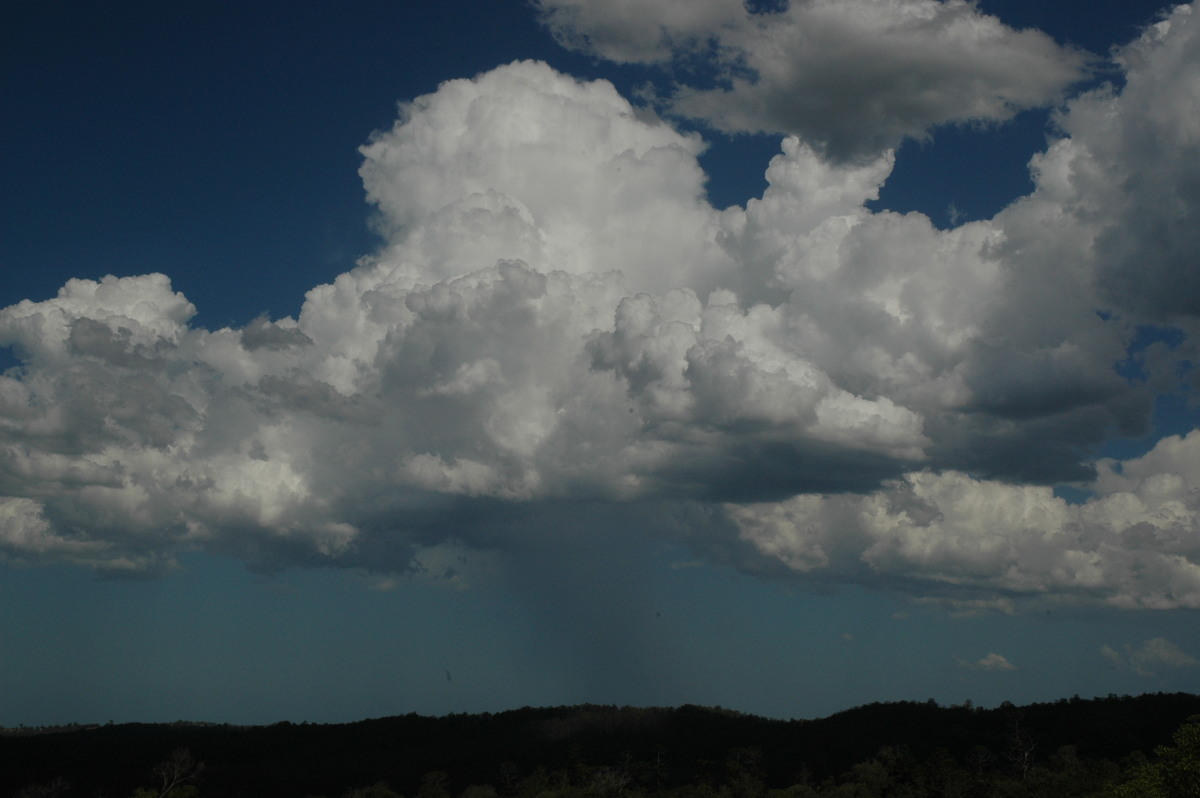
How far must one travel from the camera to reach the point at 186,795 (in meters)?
160

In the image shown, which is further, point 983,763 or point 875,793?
point 983,763

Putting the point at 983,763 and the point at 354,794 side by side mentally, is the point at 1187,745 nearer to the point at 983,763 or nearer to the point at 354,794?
the point at 983,763

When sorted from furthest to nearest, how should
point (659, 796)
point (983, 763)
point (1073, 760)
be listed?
point (983, 763) → point (1073, 760) → point (659, 796)

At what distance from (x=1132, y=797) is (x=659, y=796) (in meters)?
102

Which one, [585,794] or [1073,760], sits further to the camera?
[1073,760]

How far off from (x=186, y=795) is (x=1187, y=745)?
490ft

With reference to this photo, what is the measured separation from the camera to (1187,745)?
64.9 metres

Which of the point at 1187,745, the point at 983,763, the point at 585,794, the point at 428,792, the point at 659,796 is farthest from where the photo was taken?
the point at 428,792

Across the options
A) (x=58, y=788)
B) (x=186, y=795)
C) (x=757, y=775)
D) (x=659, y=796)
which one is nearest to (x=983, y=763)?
(x=757, y=775)

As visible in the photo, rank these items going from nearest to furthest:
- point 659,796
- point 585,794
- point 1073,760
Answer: point 585,794
point 659,796
point 1073,760

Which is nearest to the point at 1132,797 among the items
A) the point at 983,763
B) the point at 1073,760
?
the point at 1073,760

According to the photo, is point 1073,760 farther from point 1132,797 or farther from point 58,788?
point 58,788

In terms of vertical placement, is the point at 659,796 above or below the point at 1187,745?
below

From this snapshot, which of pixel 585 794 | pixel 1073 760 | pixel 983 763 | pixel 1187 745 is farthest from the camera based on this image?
pixel 983 763
